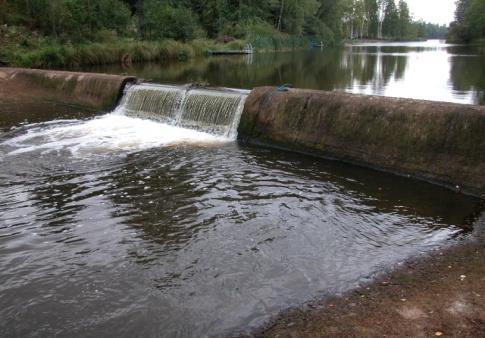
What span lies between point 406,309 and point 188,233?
3.59m

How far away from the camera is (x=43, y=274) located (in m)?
6.32

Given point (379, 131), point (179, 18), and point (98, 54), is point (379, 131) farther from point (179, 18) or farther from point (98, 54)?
point (179, 18)

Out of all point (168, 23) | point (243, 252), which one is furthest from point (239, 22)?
point (243, 252)

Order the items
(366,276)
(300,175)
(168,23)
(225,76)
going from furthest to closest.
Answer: (168,23) < (225,76) < (300,175) < (366,276)

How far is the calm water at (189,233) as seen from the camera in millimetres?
5566

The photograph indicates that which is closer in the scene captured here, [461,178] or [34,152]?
[461,178]

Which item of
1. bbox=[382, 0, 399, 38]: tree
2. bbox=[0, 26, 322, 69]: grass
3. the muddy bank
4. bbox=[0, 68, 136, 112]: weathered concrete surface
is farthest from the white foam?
bbox=[382, 0, 399, 38]: tree

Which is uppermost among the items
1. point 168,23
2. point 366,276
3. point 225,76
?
point 168,23

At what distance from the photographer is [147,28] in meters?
46.4

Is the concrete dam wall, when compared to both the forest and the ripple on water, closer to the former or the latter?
the ripple on water

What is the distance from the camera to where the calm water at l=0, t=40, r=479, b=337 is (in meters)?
5.57

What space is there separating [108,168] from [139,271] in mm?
5033

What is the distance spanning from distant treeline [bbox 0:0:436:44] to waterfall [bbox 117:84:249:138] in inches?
835

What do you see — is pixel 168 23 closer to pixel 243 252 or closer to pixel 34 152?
pixel 34 152
